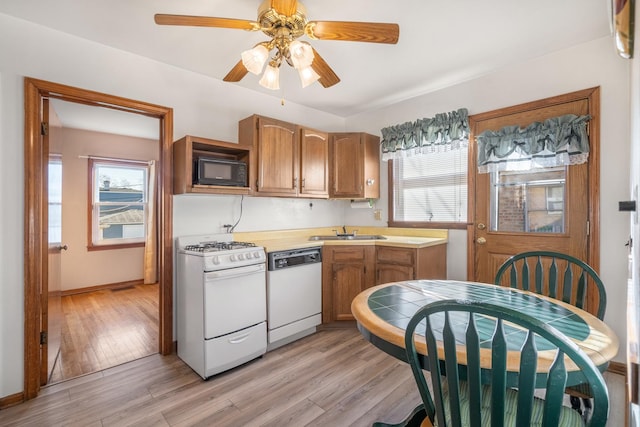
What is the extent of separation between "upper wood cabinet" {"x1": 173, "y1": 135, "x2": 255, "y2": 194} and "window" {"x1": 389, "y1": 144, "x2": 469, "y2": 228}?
5.96ft

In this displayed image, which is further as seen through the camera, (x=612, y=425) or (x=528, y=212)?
(x=528, y=212)

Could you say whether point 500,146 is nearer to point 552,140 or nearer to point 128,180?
point 552,140

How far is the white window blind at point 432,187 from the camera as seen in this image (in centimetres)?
310

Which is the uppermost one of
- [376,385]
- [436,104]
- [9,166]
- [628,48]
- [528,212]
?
[436,104]

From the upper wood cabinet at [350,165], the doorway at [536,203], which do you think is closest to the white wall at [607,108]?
the doorway at [536,203]

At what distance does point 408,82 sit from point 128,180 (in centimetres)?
459

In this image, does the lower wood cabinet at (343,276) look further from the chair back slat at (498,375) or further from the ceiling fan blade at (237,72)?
the chair back slat at (498,375)

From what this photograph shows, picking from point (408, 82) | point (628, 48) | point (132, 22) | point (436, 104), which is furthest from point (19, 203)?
point (436, 104)

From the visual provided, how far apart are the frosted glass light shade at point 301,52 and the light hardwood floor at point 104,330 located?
8.73ft

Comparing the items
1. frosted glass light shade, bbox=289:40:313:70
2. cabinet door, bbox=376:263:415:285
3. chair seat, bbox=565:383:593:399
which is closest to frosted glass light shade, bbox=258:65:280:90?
frosted glass light shade, bbox=289:40:313:70

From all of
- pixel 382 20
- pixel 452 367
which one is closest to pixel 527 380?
pixel 452 367

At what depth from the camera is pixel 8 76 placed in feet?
6.33

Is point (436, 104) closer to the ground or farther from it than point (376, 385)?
farther from it

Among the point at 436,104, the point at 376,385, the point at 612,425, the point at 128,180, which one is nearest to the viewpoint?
the point at 612,425
